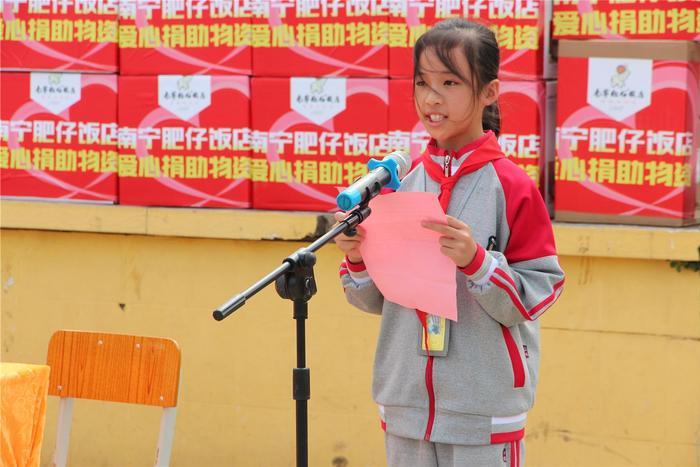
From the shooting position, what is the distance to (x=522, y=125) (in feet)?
12.8

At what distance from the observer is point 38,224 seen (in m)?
4.46

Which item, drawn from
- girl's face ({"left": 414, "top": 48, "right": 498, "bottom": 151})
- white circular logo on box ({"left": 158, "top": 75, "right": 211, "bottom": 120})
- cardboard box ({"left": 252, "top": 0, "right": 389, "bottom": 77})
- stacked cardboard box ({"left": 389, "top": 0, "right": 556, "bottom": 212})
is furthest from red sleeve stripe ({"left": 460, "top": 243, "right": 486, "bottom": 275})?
white circular logo on box ({"left": 158, "top": 75, "right": 211, "bottom": 120})

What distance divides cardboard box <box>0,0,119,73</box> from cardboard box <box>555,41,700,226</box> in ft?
5.64

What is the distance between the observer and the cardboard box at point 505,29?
3.87m

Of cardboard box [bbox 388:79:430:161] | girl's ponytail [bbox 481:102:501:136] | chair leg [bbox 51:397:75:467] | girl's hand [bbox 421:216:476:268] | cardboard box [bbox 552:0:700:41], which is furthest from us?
cardboard box [bbox 388:79:430:161]

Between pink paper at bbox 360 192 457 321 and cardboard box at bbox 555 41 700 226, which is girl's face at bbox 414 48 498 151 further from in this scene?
cardboard box at bbox 555 41 700 226

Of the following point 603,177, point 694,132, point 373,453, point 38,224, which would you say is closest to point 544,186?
point 603,177

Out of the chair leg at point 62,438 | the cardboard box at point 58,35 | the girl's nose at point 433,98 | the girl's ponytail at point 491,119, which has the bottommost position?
the chair leg at point 62,438

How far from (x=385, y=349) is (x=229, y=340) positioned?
1928 mm

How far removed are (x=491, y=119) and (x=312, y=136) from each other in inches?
66.0

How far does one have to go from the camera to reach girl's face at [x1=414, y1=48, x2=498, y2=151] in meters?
2.41

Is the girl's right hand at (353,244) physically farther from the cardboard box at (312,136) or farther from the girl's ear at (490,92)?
the cardboard box at (312,136)

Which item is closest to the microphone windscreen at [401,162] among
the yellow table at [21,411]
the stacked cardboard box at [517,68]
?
the yellow table at [21,411]

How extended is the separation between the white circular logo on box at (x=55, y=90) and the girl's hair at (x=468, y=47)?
230 centimetres
